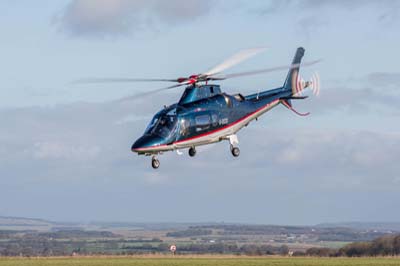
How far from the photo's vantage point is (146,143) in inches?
2010

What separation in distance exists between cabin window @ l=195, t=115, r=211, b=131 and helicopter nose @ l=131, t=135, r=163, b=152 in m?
3.17

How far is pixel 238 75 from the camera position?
5097 cm

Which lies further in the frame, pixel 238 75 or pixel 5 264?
pixel 5 264

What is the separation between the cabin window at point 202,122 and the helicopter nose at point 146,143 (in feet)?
10.4

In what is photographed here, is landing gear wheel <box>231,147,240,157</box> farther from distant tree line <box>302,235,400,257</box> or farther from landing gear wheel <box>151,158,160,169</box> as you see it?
distant tree line <box>302,235,400,257</box>

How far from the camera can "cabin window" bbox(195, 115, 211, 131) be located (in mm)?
54156

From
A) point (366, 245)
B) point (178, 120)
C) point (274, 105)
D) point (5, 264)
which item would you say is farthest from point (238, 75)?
point (366, 245)

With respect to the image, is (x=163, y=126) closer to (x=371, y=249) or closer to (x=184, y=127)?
(x=184, y=127)

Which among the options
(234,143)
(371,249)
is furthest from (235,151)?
(371,249)

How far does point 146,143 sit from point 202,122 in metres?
4.48

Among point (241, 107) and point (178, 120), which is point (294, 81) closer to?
point (241, 107)

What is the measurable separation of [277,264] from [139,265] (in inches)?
362

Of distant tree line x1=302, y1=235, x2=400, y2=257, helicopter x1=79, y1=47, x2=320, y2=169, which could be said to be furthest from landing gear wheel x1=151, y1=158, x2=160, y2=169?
distant tree line x1=302, y1=235, x2=400, y2=257

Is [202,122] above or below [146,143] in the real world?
above
